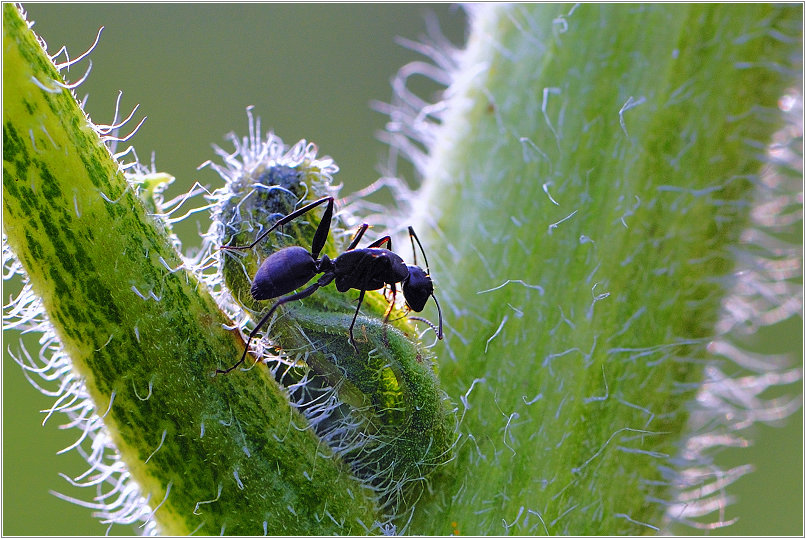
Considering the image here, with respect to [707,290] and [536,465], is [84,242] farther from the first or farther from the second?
[707,290]

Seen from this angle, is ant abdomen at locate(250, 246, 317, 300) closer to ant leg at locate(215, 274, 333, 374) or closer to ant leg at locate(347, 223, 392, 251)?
ant leg at locate(215, 274, 333, 374)

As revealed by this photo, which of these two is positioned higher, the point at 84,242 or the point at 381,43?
the point at 381,43

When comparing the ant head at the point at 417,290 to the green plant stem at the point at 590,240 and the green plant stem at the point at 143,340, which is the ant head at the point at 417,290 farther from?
the green plant stem at the point at 143,340

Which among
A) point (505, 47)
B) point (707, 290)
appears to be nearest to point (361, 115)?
point (505, 47)

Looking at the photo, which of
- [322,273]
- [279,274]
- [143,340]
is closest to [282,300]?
[279,274]

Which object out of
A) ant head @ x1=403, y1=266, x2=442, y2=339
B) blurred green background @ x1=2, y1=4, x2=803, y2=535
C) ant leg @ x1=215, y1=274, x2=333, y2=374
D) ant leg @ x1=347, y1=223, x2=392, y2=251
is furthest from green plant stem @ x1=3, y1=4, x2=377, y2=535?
blurred green background @ x1=2, y1=4, x2=803, y2=535

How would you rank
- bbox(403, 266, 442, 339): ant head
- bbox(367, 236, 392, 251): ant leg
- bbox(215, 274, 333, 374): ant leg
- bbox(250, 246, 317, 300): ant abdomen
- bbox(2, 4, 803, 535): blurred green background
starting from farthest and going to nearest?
bbox(2, 4, 803, 535): blurred green background < bbox(367, 236, 392, 251): ant leg < bbox(403, 266, 442, 339): ant head < bbox(250, 246, 317, 300): ant abdomen < bbox(215, 274, 333, 374): ant leg
